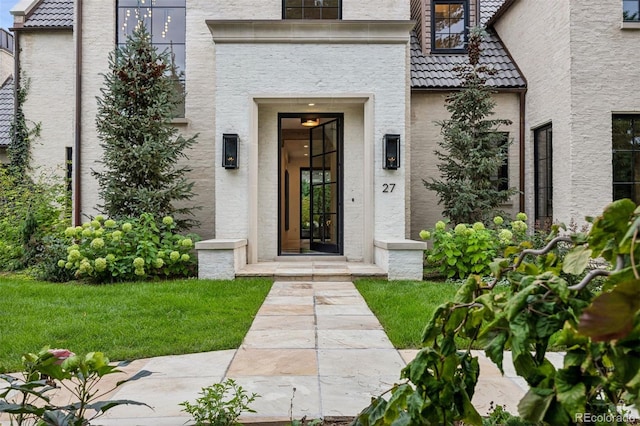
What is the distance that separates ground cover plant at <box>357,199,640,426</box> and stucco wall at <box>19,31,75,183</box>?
1202 cm

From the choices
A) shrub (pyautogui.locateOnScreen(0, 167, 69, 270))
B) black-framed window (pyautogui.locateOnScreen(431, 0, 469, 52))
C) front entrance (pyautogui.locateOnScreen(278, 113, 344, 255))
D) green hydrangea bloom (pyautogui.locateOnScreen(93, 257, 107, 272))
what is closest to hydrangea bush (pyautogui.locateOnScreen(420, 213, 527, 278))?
front entrance (pyautogui.locateOnScreen(278, 113, 344, 255))

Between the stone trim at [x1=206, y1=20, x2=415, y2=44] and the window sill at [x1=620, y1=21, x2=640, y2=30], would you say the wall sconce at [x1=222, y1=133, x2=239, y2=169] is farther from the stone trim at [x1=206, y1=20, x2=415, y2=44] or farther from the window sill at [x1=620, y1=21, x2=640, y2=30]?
the window sill at [x1=620, y1=21, x2=640, y2=30]

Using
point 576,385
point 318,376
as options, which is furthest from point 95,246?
point 576,385

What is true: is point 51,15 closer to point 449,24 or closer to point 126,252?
point 126,252

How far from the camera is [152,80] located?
27.2 ft

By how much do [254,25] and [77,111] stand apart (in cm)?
457

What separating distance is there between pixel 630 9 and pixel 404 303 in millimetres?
7580

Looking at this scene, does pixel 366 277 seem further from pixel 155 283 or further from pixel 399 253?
pixel 155 283

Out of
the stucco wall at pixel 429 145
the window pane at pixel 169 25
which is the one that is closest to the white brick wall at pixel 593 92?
the stucco wall at pixel 429 145

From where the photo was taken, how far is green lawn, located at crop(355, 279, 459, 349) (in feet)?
12.5

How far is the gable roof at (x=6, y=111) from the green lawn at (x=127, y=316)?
7.25 m

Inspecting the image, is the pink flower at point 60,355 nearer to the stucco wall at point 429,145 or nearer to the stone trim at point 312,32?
the stone trim at point 312,32

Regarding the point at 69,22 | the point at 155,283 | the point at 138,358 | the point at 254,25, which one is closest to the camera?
the point at 138,358

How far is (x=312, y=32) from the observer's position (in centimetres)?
791
